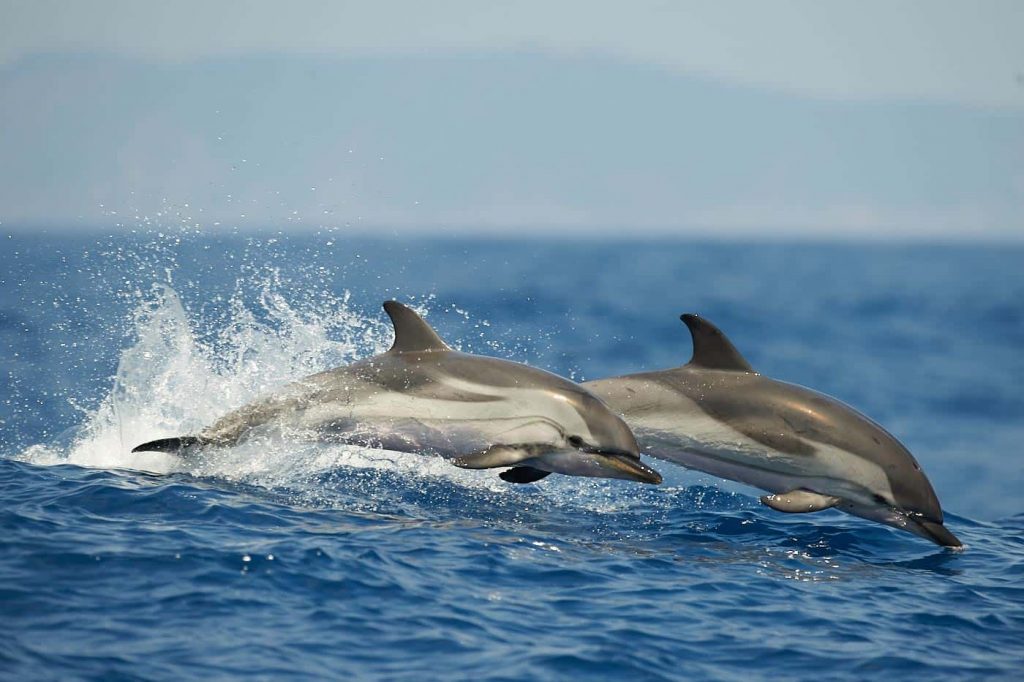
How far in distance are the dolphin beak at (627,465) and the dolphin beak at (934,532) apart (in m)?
2.04

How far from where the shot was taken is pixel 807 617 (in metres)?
8.09

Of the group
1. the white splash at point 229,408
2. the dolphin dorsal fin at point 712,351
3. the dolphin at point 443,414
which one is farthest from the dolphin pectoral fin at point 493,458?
the dolphin dorsal fin at point 712,351

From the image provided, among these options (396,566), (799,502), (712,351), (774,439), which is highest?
(712,351)

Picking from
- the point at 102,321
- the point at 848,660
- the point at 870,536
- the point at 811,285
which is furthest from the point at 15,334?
the point at 811,285

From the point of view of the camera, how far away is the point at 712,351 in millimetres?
10562

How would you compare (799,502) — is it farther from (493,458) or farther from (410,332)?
(410,332)

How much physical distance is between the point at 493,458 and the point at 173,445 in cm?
254

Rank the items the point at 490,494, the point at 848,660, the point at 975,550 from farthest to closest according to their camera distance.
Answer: the point at 490,494 → the point at 975,550 → the point at 848,660

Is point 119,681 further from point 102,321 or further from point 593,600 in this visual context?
point 102,321

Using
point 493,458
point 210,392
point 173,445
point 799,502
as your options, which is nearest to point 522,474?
point 493,458

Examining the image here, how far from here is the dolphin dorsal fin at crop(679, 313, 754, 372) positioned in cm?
1048

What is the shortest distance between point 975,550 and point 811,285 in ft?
209

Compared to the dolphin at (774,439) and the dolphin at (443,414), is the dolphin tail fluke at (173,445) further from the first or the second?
the dolphin at (774,439)

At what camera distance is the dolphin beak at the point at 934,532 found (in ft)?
32.7
